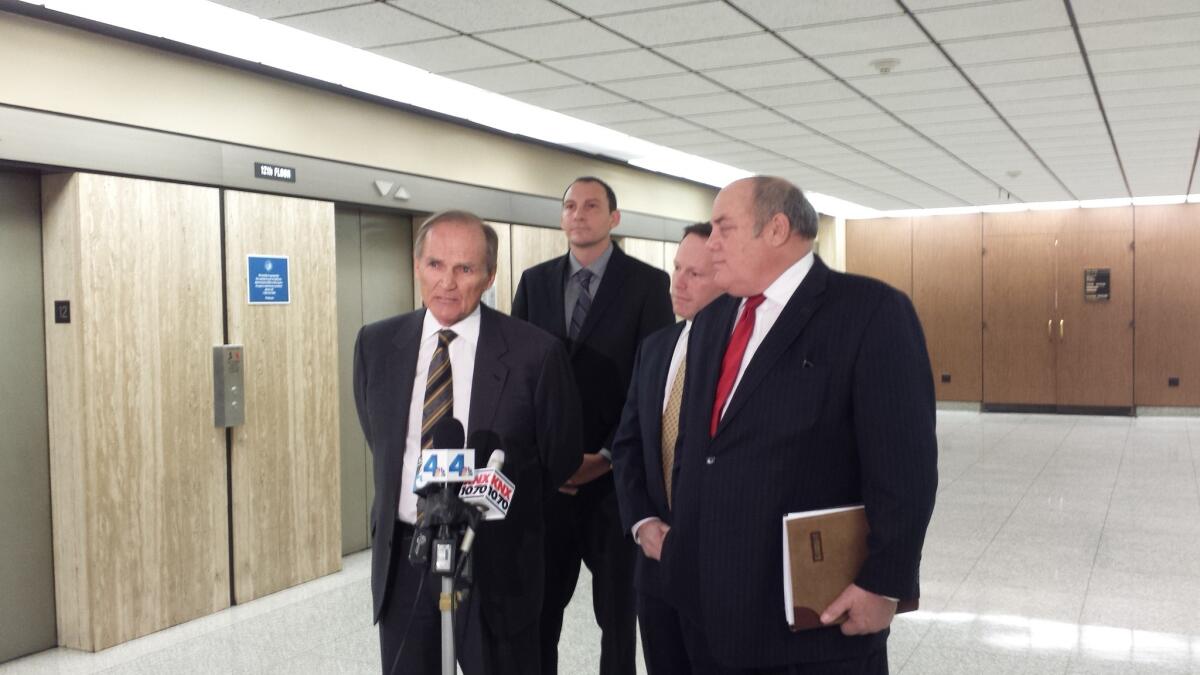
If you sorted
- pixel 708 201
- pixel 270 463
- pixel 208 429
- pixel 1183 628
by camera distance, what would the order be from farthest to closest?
pixel 708 201 → pixel 270 463 → pixel 208 429 → pixel 1183 628

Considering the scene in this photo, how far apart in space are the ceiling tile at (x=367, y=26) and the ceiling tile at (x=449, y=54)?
13 centimetres

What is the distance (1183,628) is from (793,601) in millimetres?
3845

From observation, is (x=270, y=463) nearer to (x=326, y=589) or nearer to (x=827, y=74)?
(x=326, y=589)

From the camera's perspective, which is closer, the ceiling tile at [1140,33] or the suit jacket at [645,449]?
the suit jacket at [645,449]

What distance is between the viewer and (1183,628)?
477 cm

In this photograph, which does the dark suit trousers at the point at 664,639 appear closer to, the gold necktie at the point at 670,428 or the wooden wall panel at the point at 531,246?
the gold necktie at the point at 670,428

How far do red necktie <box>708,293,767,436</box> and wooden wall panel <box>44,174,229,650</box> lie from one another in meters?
3.74

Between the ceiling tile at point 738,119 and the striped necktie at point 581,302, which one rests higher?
the ceiling tile at point 738,119

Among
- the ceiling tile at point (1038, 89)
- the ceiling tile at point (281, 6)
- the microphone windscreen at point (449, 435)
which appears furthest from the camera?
the ceiling tile at point (1038, 89)

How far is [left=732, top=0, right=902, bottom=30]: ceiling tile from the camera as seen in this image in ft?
15.1

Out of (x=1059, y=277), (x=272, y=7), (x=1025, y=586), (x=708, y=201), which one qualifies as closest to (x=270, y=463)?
(x=272, y=7)

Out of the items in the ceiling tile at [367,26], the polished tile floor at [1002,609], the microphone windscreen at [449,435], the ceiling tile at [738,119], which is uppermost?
the ceiling tile at [738,119]

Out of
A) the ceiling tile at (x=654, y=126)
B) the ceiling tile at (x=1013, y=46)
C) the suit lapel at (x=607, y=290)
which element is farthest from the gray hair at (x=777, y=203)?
the ceiling tile at (x=654, y=126)

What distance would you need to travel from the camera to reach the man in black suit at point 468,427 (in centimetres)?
228
